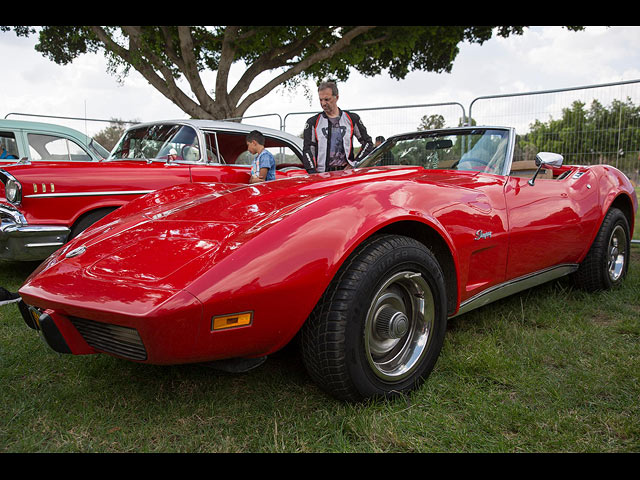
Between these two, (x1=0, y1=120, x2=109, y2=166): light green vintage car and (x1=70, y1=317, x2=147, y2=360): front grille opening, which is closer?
(x1=70, y1=317, x2=147, y2=360): front grille opening

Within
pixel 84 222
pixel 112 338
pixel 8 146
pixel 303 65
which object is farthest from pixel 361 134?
pixel 303 65

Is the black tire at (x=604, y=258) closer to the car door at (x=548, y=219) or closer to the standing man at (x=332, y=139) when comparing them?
the car door at (x=548, y=219)

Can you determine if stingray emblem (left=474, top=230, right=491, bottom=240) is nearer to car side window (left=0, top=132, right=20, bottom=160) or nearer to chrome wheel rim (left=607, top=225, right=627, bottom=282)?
chrome wheel rim (left=607, top=225, right=627, bottom=282)

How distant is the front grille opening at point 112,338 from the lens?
5.02 ft

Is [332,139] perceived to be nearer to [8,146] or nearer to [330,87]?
[330,87]

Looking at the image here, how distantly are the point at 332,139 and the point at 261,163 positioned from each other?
0.94 meters

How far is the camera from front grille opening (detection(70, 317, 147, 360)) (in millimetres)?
1530

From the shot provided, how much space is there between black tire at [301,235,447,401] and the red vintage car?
2.20m

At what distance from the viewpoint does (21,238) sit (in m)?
3.78

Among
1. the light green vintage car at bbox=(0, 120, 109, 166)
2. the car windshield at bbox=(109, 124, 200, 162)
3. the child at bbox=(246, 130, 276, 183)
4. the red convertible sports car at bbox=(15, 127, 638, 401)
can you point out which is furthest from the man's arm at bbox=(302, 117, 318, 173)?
the light green vintage car at bbox=(0, 120, 109, 166)

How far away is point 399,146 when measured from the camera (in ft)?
10.9

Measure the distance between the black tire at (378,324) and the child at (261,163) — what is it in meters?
2.94

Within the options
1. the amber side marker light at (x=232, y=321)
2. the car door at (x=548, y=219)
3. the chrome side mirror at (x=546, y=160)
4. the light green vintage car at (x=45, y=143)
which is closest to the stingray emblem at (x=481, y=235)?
the car door at (x=548, y=219)

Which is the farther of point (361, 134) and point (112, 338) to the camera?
point (361, 134)
